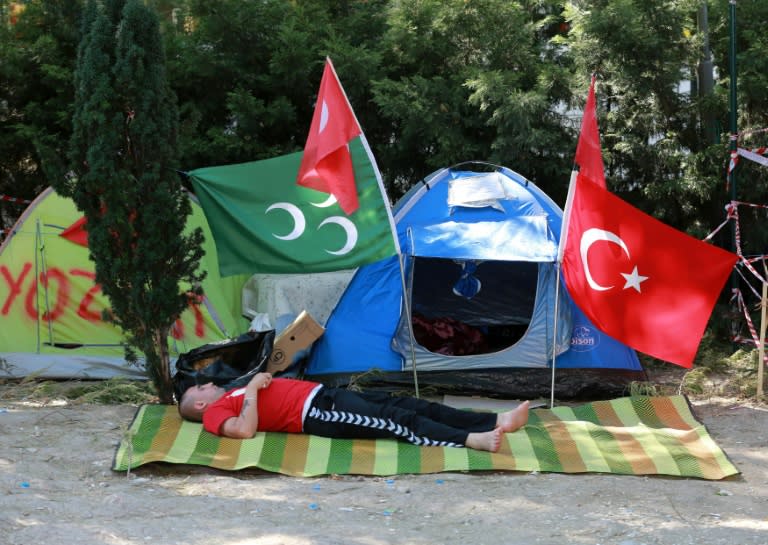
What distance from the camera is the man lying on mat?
17.1 ft

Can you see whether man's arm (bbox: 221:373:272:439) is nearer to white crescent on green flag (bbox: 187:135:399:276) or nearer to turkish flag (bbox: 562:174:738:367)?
white crescent on green flag (bbox: 187:135:399:276)

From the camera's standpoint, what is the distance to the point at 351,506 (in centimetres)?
439

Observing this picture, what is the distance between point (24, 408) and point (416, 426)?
277 centimetres

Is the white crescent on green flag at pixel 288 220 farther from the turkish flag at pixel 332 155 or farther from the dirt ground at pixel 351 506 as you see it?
the dirt ground at pixel 351 506

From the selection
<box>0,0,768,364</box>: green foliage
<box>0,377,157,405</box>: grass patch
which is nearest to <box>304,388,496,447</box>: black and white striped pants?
<box>0,377,157,405</box>: grass patch

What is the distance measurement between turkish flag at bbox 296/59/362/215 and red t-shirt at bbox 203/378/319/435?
1.29m

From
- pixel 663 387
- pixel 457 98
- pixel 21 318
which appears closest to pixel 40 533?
pixel 21 318

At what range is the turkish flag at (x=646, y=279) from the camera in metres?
5.77

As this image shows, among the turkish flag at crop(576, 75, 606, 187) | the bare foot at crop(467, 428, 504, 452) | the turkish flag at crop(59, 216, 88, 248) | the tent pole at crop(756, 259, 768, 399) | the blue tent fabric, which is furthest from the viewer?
the turkish flag at crop(59, 216, 88, 248)

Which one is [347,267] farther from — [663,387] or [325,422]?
[663,387]

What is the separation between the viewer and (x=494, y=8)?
8.14 metres

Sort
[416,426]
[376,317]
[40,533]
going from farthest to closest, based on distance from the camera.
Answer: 1. [376,317]
2. [416,426]
3. [40,533]

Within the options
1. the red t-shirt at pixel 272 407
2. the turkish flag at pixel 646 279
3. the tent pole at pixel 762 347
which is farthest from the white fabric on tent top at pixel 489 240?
the red t-shirt at pixel 272 407

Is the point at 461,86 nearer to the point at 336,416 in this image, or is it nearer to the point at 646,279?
the point at 646,279
